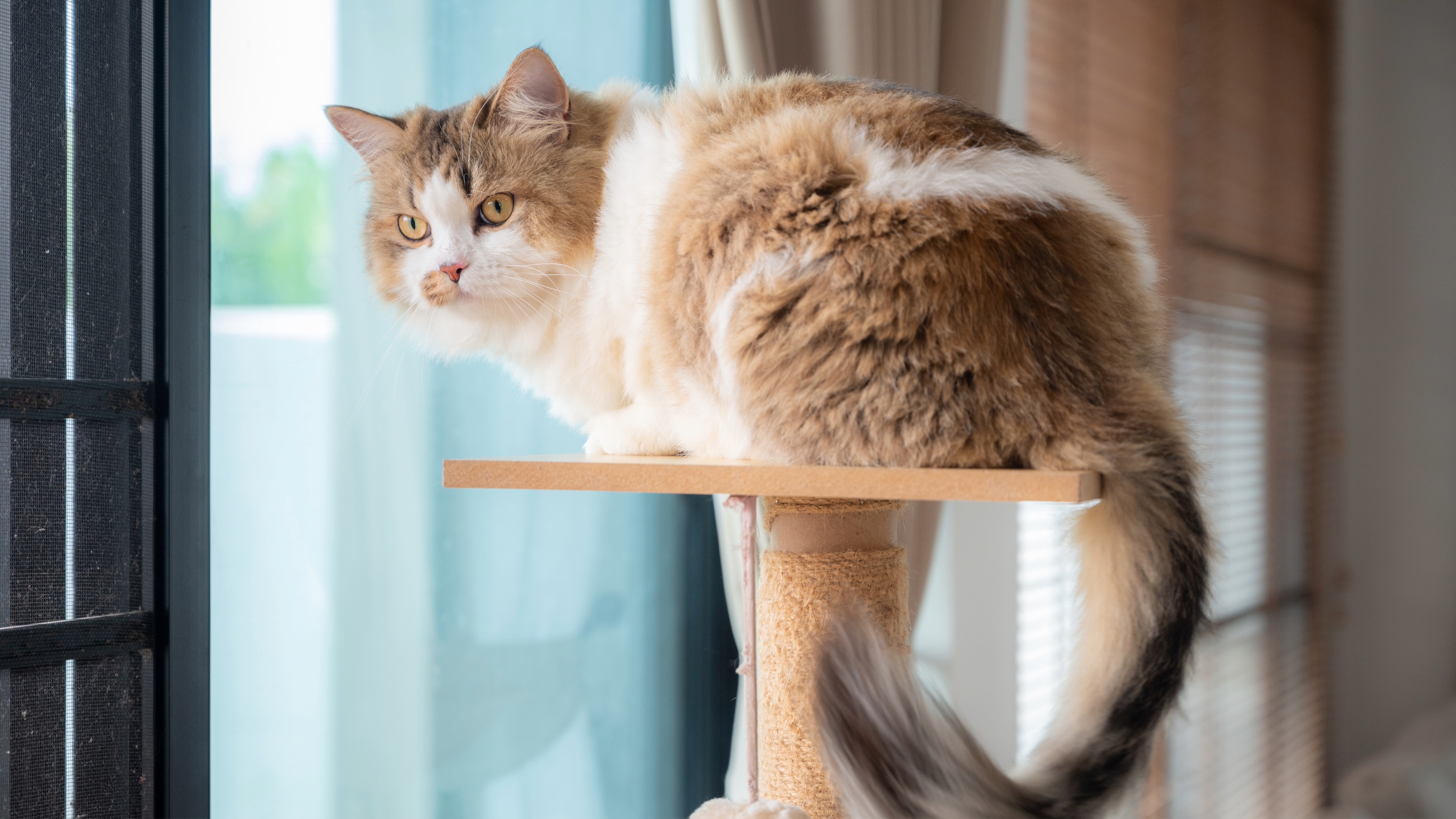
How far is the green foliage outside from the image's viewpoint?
1.14 meters

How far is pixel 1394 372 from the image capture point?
2.76 metres

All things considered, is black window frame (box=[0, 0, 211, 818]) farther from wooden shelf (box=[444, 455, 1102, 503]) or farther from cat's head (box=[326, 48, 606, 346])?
wooden shelf (box=[444, 455, 1102, 503])

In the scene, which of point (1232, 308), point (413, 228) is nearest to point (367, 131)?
point (413, 228)

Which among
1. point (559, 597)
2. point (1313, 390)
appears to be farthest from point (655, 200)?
point (1313, 390)

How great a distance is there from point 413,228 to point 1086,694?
2.51 ft

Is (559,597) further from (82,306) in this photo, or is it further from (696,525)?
(82,306)

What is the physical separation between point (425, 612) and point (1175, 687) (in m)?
1.06

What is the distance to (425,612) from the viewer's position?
1.36 meters

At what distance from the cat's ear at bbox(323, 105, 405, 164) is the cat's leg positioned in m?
0.37

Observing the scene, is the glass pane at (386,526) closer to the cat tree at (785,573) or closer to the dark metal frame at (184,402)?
the dark metal frame at (184,402)

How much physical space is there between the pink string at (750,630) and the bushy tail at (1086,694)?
8.8 inches

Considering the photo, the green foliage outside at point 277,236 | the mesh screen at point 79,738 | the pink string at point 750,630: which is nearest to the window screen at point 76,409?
the mesh screen at point 79,738

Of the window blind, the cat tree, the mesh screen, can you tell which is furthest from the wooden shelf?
the window blind

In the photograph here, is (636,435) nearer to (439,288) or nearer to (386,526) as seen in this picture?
(439,288)
